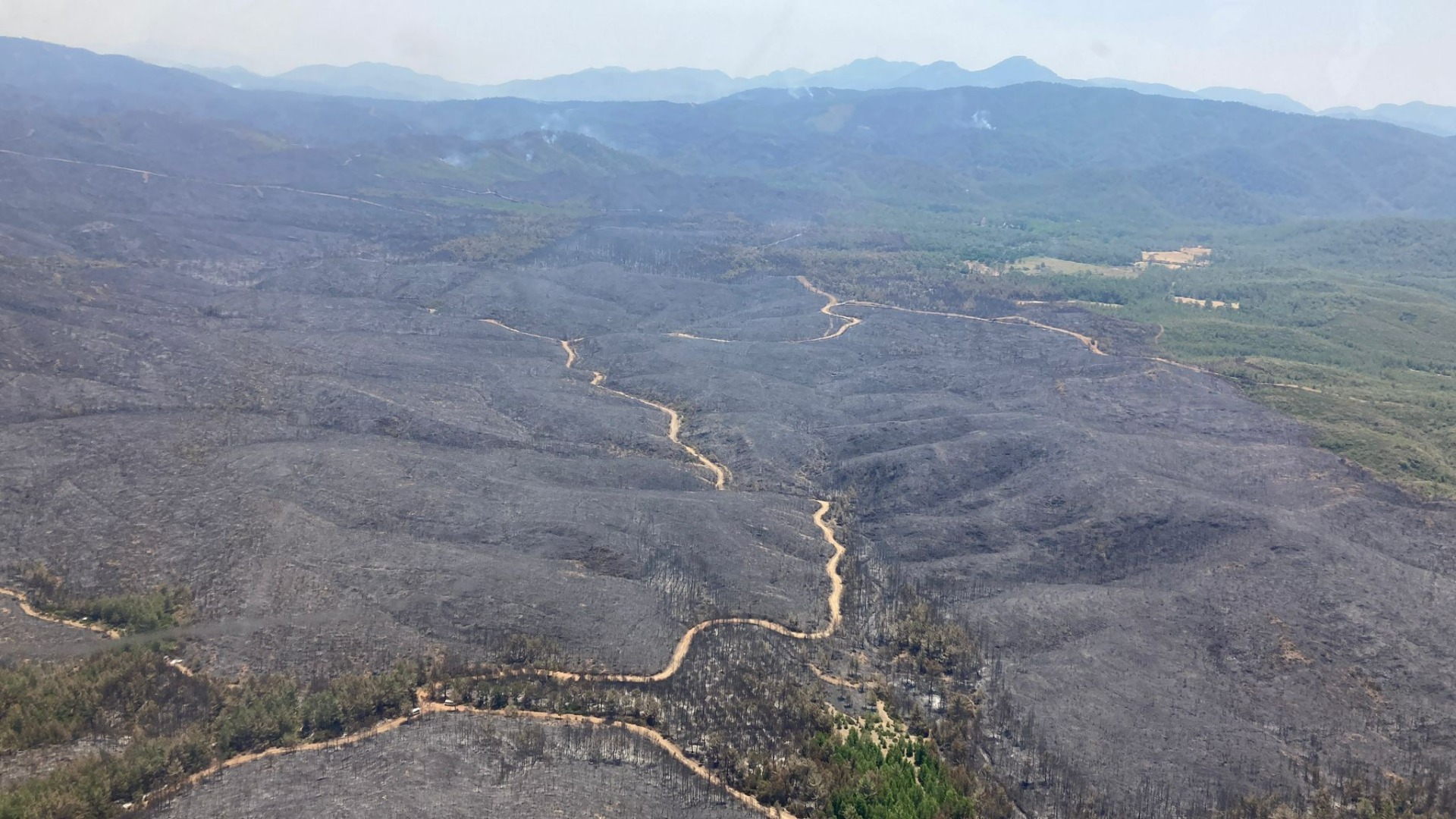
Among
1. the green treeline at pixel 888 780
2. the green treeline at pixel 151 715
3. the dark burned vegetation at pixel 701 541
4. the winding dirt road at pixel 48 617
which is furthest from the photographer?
the winding dirt road at pixel 48 617

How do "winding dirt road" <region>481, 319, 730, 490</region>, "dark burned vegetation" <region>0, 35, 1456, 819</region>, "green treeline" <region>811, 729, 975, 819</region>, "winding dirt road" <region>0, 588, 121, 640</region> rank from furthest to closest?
"winding dirt road" <region>481, 319, 730, 490</region> → "winding dirt road" <region>0, 588, 121, 640</region> → "dark burned vegetation" <region>0, 35, 1456, 819</region> → "green treeline" <region>811, 729, 975, 819</region>

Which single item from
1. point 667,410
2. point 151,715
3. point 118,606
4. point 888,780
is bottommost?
point 888,780

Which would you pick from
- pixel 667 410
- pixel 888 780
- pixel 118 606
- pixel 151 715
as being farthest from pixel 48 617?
pixel 667 410

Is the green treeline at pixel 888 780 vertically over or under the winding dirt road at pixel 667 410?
under

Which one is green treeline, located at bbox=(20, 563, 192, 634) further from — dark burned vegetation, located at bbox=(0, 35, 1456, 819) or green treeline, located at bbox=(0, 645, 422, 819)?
green treeline, located at bbox=(0, 645, 422, 819)

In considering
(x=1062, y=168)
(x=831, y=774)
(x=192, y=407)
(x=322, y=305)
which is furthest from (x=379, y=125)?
(x=831, y=774)

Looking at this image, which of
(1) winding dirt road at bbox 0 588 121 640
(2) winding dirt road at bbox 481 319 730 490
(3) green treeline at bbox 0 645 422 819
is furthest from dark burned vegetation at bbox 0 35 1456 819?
(2) winding dirt road at bbox 481 319 730 490

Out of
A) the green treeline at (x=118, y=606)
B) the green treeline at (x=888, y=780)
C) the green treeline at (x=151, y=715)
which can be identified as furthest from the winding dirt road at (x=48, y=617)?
the green treeline at (x=888, y=780)

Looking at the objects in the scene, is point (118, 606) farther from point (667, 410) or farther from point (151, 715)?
point (667, 410)

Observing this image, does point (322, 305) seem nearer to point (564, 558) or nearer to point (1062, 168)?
point (564, 558)

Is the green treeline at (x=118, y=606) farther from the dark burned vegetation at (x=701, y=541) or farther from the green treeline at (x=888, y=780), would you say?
the green treeline at (x=888, y=780)

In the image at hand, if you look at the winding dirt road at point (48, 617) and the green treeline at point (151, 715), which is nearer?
the green treeline at point (151, 715)
